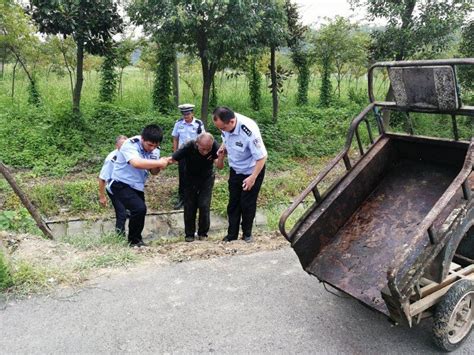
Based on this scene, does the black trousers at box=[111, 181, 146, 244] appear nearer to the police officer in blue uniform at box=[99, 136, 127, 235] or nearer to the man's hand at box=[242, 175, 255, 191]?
the police officer in blue uniform at box=[99, 136, 127, 235]

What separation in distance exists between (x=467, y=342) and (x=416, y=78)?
6.41 feet

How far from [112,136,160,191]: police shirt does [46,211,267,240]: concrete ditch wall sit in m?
1.45

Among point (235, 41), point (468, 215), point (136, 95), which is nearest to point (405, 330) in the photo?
point (468, 215)

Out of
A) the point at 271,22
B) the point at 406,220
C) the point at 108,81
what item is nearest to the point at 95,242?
the point at 406,220

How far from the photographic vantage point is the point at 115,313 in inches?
124

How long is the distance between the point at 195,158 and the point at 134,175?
2.46 feet

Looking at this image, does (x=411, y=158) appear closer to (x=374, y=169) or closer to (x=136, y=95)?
(x=374, y=169)

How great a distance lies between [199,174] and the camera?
17.2ft

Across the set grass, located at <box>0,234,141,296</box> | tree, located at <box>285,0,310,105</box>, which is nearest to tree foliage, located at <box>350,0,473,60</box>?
tree, located at <box>285,0,310,105</box>

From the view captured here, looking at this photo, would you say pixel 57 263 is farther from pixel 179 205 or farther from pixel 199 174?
pixel 179 205

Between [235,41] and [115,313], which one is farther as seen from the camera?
[235,41]

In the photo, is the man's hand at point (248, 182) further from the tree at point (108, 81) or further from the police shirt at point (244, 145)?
the tree at point (108, 81)

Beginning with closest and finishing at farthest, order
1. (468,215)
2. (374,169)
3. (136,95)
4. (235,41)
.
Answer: (468,215) < (374,169) < (235,41) < (136,95)

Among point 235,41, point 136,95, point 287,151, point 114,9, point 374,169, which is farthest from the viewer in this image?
point 136,95
